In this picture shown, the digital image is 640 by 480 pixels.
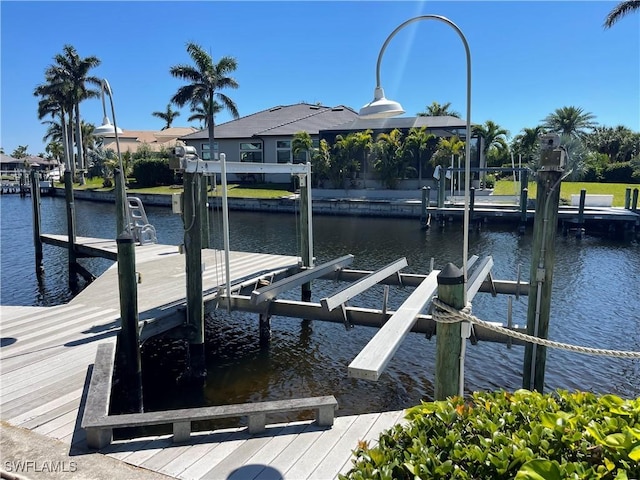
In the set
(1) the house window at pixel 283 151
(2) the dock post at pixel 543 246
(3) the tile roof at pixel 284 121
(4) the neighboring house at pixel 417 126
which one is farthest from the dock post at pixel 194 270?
(1) the house window at pixel 283 151

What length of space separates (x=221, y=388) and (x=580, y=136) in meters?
49.7

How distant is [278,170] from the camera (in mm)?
9281

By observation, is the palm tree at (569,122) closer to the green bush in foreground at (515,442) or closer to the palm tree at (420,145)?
the palm tree at (420,145)

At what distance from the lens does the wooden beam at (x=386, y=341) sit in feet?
15.1

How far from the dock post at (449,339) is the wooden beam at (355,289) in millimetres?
2909

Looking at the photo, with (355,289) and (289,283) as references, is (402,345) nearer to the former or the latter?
(355,289)

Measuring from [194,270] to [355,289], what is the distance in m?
2.58

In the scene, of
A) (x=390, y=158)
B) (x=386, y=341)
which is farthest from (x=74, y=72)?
(x=386, y=341)

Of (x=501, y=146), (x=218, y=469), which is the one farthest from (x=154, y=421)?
(x=501, y=146)

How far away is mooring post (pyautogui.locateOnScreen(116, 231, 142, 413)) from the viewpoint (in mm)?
5945

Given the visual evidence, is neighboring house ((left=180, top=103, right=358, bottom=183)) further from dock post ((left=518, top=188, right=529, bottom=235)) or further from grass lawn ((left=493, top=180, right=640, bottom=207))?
dock post ((left=518, top=188, right=529, bottom=235))

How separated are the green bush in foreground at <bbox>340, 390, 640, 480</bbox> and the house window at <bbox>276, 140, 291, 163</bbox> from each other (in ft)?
126

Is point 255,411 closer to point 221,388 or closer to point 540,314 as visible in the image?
point 221,388

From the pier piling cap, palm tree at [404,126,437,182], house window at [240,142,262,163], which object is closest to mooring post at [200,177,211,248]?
the pier piling cap
